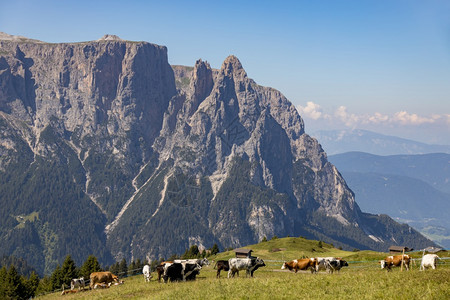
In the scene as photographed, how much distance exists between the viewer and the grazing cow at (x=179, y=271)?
58.3 metres

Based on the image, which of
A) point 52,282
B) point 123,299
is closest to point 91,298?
point 123,299

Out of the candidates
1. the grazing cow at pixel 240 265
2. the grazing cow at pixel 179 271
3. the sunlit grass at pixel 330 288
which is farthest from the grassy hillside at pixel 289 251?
the sunlit grass at pixel 330 288

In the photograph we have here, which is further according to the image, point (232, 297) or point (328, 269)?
point (328, 269)

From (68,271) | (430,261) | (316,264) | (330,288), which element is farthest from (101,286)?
(68,271)

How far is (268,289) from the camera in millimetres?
41906

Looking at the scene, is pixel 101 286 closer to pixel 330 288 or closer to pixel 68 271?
pixel 330 288

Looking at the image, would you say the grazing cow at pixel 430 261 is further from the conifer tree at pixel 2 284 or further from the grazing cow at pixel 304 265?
the conifer tree at pixel 2 284

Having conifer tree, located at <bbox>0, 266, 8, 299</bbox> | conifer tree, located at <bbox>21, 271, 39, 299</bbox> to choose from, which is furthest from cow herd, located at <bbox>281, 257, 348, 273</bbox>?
conifer tree, located at <bbox>21, 271, 39, 299</bbox>

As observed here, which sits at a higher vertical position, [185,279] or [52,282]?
[185,279]

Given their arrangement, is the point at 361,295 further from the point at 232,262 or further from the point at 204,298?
the point at 232,262

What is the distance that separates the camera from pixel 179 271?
194ft

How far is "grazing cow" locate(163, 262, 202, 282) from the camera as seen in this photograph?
58.3 meters

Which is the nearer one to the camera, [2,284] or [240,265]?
[240,265]

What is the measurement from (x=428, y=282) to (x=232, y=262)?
2604 cm
